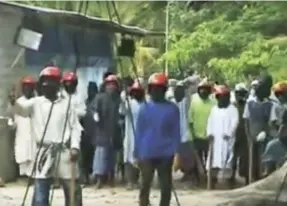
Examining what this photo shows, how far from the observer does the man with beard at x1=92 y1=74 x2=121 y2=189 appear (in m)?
15.6

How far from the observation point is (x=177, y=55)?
22.0 meters

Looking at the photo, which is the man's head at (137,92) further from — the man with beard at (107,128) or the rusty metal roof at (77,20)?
the rusty metal roof at (77,20)

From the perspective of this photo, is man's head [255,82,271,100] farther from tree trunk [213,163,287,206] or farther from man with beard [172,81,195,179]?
tree trunk [213,163,287,206]

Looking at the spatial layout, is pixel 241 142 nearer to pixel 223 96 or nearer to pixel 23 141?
pixel 223 96

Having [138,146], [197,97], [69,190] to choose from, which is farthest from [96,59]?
[69,190]

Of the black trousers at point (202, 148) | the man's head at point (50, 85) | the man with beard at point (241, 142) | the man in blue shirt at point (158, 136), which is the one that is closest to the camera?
the man's head at point (50, 85)

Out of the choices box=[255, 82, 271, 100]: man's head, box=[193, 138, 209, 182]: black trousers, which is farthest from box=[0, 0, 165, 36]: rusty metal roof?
box=[255, 82, 271, 100]: man's head

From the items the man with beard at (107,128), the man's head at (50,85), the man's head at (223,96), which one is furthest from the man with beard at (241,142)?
the man's head at (50,85)

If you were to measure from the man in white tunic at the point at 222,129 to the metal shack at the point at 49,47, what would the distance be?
108 inches

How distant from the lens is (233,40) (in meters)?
19.4

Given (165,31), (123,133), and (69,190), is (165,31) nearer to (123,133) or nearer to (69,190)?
(123,133)

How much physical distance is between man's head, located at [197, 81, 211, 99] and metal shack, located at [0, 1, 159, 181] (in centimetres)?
231

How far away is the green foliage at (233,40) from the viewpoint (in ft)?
60.4

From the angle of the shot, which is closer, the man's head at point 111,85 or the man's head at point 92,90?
the man's head at point 111,85
